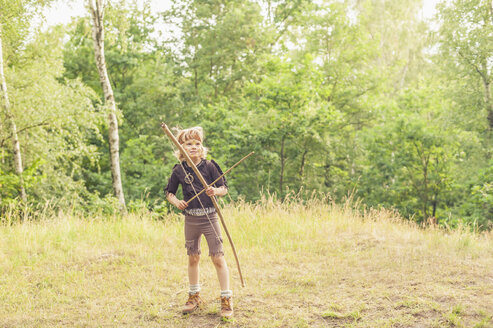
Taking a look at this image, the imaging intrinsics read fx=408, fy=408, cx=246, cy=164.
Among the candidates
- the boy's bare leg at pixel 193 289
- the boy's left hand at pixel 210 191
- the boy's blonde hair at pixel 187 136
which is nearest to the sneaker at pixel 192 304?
the boy's bare leg at pixel 193 289

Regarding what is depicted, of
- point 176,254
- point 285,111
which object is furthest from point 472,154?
point 176,254

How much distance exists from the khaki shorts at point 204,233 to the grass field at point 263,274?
0.67 meters

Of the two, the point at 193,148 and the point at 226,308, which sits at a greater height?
the point at 193,148

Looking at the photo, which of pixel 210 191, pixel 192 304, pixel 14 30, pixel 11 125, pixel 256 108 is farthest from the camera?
pixel 256 108

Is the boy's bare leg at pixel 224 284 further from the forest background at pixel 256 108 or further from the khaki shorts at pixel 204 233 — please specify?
the forest background at pixel 256 108

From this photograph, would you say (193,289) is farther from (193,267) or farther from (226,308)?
(226,308)

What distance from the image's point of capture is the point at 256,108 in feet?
47.9

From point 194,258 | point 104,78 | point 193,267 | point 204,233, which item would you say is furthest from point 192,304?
point 104,78

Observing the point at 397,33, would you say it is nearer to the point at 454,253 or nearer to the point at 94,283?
the point at 454,253

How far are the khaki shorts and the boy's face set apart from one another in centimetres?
57

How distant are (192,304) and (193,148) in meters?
1.54

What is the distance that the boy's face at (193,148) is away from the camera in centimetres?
375

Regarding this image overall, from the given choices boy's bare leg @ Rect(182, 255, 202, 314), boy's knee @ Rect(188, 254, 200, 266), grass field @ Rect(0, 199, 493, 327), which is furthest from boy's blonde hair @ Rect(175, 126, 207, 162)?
grass field @ Rect(0, 199, 493, 327)

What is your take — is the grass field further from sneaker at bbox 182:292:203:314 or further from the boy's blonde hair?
the boy's blonde hair
